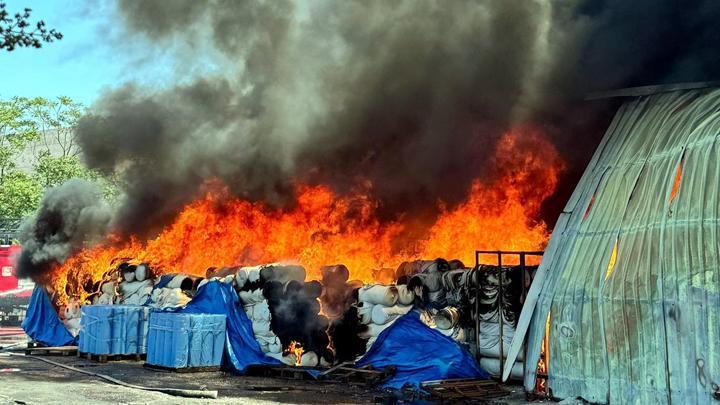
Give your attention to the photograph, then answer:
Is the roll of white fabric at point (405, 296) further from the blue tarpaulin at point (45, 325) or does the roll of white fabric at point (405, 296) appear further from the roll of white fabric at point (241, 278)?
the blue tarpaulin at point (45, 325)

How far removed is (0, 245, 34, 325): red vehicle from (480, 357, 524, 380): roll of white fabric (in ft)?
68.0

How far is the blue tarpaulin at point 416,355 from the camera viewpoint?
12.6 meters

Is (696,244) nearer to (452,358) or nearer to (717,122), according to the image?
(717,122)

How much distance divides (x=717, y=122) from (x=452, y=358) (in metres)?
5.89

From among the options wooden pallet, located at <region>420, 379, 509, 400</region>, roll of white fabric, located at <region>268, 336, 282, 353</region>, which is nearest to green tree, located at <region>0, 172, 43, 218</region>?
roll of white fabric, located at <region>268, 336, 282, 353</region>

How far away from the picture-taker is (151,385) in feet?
43.2

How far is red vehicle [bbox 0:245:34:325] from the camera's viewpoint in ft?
98.5

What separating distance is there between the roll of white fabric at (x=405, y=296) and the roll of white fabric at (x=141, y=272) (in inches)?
333

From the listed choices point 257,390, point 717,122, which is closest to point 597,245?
point 717,122

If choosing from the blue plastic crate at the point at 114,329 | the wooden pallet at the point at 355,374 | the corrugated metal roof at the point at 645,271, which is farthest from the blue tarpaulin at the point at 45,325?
the corrugated metal roof at the point at 645,271

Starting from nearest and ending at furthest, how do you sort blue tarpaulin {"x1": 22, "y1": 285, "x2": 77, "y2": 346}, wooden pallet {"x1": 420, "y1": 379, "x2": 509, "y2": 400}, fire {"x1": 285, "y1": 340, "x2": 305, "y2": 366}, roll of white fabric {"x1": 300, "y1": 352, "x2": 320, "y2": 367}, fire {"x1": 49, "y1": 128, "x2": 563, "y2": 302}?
wooden pallet {"x1": 420, "y1": 379, "x2": 509, "y2": 400} < roll of white fabric {"x1": 300, "y1": 352, "x2": 320, "y2": 367} < fire {"x1": 285, "y1": 340, "x2": 305, "y2": 366} < fire {"x1": 49, "y1": 128, "x2": 563, "y2": 302} < blue tarpaulin {"x1": 22, "y1": 285, "x2": 77, "y2": 346}

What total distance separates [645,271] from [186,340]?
370 inches

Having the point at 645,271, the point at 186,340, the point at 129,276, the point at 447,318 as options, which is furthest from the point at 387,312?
the point at 129,276

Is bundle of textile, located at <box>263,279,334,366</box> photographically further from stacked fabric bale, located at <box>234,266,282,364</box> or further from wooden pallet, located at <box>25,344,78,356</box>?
wooden pallet, located at <box>25,344,78,356</box>
